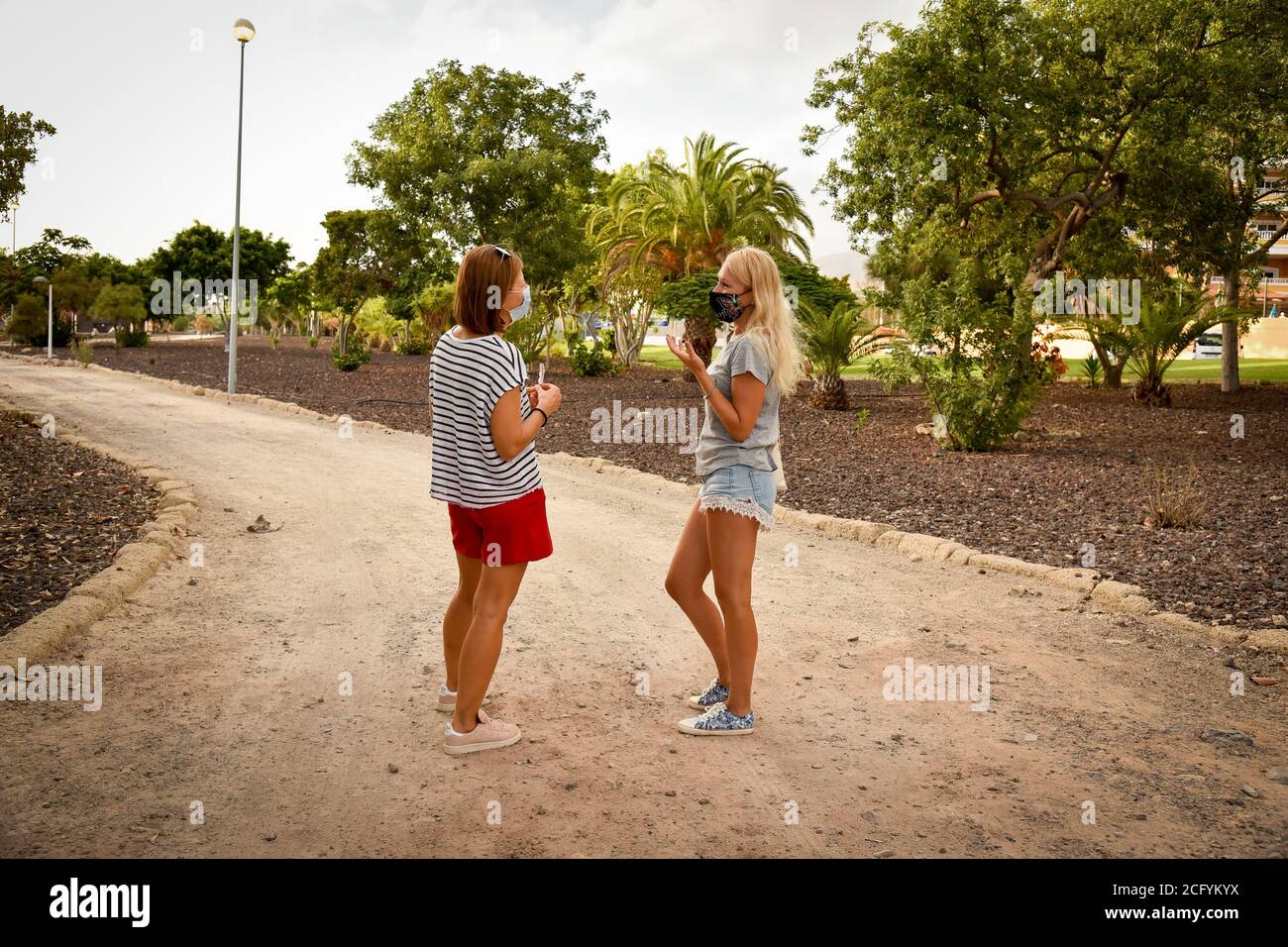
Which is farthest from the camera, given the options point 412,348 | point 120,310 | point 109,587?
point 120,310

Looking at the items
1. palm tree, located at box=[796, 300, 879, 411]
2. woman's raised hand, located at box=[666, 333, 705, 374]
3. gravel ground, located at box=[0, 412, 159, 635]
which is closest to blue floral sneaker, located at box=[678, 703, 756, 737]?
woman's raised hand, located at box=[666, 333, 705, 374]

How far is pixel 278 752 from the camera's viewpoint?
442 cm

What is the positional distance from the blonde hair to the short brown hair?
3.11ft

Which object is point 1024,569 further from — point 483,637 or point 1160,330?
point 1160,330

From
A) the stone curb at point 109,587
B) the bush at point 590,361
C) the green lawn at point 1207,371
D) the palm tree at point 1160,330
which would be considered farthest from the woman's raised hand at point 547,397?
the bush at point 590,361

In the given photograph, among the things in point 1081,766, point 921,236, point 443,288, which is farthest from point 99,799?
point 443,288

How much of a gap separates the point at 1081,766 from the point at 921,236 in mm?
12284

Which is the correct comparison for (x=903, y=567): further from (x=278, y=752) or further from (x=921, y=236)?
(x=921, y=236)

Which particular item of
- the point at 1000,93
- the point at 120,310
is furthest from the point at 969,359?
the point at 120,310

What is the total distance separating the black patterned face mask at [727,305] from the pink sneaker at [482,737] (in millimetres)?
1984

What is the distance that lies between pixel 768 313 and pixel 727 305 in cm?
17

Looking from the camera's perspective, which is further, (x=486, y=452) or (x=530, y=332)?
(x=530, y=332)

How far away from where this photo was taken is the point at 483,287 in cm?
419
